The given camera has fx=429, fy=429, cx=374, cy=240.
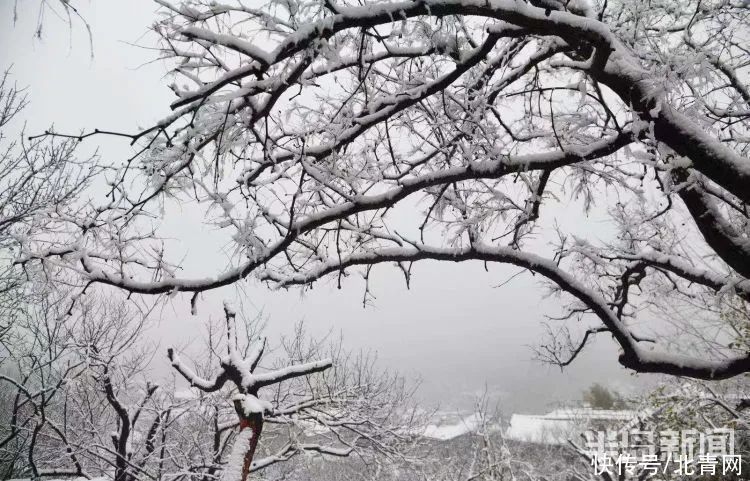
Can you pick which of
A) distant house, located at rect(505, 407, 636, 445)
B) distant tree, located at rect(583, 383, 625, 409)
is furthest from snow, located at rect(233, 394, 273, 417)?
distant tree, located at rect(583, 383, 625, 409)

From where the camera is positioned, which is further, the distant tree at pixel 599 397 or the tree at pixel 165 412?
the distant tree at pixel 599 397

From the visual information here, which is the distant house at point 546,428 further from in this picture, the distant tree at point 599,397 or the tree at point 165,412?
the tree at point 165,412

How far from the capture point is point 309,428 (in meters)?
9.34

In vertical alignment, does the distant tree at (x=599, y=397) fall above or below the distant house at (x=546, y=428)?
above

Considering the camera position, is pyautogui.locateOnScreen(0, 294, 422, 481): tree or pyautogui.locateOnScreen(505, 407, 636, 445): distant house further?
pyautogui.locateOnScreen(505, 407, 636, 445): distant house

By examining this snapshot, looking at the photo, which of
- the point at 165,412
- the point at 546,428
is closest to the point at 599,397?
the point at 546,428

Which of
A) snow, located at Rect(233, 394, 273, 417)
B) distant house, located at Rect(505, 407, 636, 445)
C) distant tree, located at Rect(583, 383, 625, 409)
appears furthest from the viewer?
distant tree, located at Rect(583, 383, 625, 409)

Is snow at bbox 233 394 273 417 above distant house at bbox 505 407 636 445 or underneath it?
above

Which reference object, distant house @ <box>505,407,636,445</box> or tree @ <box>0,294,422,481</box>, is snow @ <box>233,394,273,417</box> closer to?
tree @ <box>0,294,422,481</box>

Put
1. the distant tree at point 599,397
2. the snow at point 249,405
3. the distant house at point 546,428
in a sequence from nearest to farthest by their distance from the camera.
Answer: the snow at point 249,405 → the distant house at point 546,428 → the distant tree at point 599,397

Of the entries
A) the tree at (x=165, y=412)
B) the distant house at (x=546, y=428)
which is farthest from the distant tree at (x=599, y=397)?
the tree at (x=165, y=412)

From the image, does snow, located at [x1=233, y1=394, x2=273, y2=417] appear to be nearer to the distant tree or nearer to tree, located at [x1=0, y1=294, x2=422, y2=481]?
tree, located at [x1=0, y1=294, x2=422, y2=481]

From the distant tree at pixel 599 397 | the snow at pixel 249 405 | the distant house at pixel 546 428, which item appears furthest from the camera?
the distant tree at pixel 599 397

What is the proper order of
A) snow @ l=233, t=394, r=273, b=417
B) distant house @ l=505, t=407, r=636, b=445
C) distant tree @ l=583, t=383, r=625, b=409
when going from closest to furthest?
snow @ l=233, t=394, r=273, b=417 → distant house @ l=505, t=407, r=636, b=445 → distant tree @ l=583, t=383, r=625, b=409
